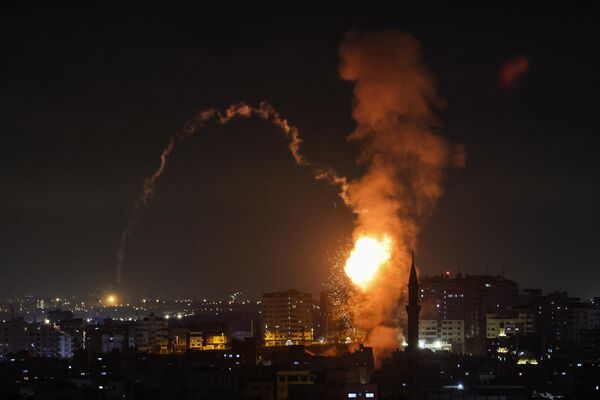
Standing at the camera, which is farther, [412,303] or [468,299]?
[468,299]

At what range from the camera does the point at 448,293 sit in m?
86.6

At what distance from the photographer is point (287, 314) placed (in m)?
80.2

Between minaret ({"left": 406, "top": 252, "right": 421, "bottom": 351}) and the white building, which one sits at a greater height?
minaret ({"left": 406, "top": 252, "right": 421, "bottom": 351})

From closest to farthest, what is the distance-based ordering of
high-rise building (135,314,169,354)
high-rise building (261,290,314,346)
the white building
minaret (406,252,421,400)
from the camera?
minaret (406,252,421,400) → high-rise building (261,290,314,346) → the white building → high-rise building (135,314,169,354)

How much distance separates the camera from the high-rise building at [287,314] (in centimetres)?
7825

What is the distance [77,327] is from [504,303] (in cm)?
2809

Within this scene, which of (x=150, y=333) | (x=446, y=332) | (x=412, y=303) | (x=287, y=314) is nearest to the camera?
(x=412, y=303)

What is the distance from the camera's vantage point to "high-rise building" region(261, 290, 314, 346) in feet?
257

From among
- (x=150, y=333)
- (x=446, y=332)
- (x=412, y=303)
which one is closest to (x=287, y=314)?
(x=446, y=332)

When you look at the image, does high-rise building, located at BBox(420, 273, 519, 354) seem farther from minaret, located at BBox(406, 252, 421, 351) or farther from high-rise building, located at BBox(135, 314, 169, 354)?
minaret, located at BBox(406, 252, 421, 351)

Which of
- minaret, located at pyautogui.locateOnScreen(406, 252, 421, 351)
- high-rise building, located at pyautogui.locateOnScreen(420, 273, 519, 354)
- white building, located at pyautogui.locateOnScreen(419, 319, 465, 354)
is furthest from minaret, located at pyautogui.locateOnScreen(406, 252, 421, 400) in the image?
high-rise building, located at pyautogui.locateOnScreen(420, 273, 519, 354)

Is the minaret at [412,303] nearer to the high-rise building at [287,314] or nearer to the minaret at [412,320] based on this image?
the minaret at [412,320]

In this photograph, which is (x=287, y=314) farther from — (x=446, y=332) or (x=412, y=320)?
(x=412, y=320)

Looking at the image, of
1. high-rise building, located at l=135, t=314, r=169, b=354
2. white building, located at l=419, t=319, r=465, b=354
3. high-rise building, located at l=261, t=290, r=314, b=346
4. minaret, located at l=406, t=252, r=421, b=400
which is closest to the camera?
minaret, located at l=406, t=252, r=421, b=400
